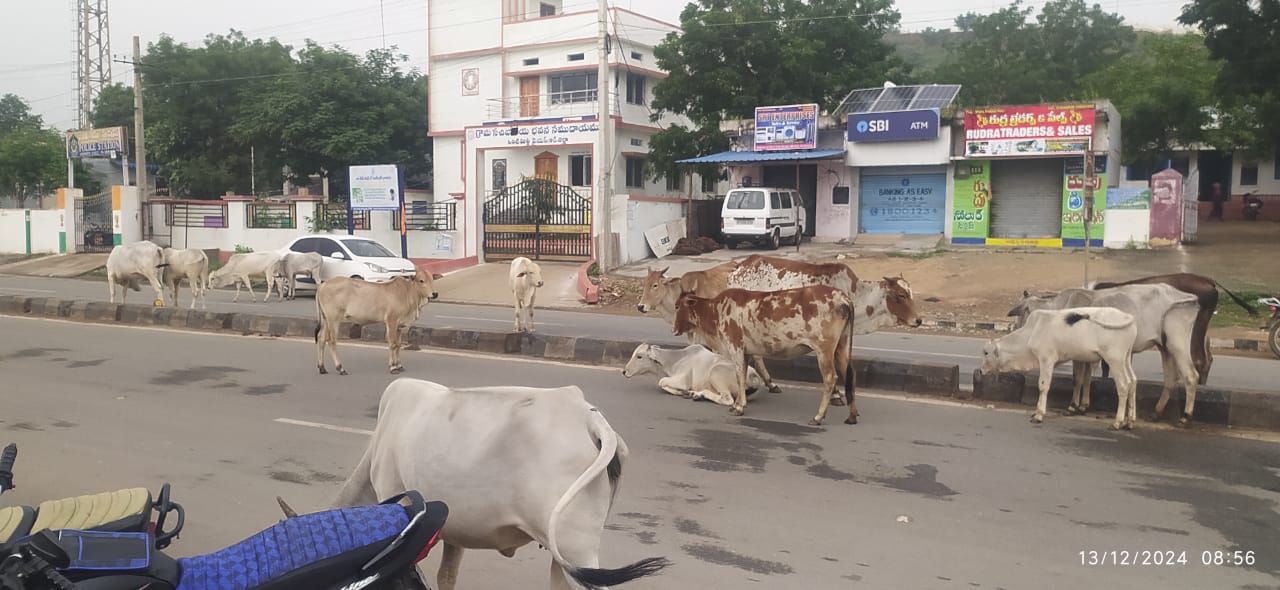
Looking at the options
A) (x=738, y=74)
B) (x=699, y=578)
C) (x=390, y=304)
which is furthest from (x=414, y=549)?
(x=738, y=74)

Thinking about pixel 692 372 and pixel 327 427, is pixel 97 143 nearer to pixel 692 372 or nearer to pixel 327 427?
pixel 327 427

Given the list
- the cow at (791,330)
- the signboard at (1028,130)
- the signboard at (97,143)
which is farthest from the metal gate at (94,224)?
the cow at (791,330)

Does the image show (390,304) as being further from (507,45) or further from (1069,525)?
(507,45)

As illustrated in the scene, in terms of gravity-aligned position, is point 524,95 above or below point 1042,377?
above

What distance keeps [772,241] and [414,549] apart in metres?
27.7

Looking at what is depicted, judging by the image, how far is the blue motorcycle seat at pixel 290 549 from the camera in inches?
111

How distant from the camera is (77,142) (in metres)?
40.5

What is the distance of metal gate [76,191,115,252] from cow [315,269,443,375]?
30.7 m

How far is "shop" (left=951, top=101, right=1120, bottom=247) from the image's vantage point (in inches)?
1115

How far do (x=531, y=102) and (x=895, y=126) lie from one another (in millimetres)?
17417

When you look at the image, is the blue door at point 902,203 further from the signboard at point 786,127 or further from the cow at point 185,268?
the cow at point 185,268

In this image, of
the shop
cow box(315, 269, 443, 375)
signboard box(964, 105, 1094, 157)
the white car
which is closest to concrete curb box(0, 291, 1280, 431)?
cow box(315, 269, 443, 375)

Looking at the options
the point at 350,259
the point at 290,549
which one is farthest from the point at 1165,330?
the point at 350,259

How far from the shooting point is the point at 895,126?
101 feet
